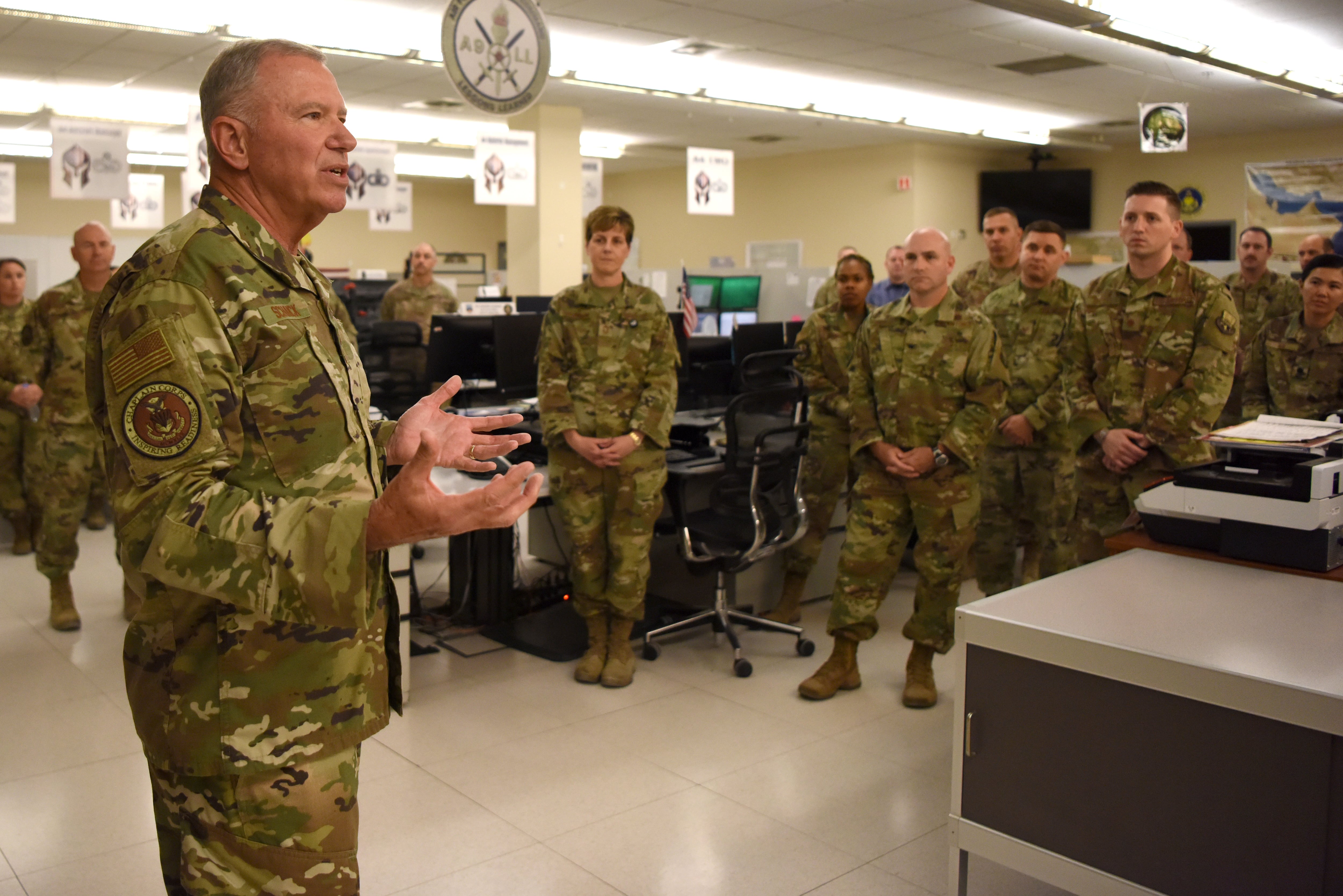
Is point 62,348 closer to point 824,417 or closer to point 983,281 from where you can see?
point 824,417

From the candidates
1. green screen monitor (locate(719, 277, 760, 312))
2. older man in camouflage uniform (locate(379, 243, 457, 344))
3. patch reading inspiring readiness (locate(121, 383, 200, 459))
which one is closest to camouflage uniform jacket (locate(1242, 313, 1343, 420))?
patch reading inspiring readiness (locate(121, 383, 200, 459))

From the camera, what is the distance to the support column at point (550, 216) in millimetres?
10836

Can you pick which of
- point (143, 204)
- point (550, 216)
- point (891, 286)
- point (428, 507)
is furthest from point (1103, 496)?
point (143, 204)

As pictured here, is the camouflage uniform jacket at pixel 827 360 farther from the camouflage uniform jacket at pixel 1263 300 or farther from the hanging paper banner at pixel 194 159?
the hanging paper banner at pixel 194 159

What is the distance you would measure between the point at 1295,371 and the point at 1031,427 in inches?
66.0

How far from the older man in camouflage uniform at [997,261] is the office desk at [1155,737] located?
2807 mm

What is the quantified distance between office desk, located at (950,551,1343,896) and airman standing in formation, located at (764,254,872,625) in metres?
2.46

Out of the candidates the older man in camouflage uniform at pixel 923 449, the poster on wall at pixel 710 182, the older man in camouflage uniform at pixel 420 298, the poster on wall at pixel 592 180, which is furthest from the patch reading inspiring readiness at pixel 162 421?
the poster on wall at pixel 592 180

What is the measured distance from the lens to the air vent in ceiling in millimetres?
9359

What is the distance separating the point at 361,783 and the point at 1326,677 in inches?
97.8

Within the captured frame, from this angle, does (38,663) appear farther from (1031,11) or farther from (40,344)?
(1031,11)

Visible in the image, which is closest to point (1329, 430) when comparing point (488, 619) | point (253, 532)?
point (253, 532)

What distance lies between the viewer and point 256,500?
1217 mm

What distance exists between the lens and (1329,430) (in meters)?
2.66
